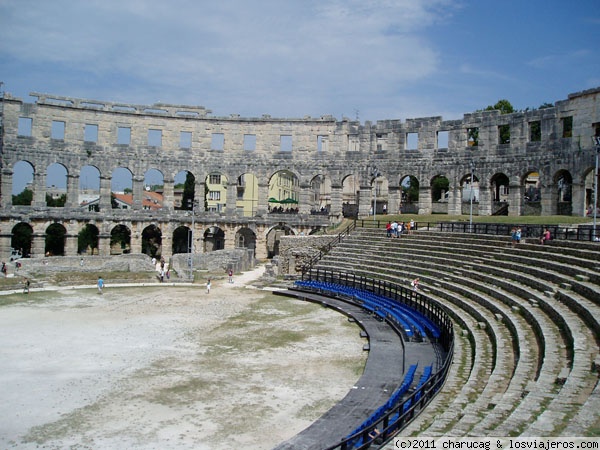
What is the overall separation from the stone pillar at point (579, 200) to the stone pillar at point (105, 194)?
124 ft

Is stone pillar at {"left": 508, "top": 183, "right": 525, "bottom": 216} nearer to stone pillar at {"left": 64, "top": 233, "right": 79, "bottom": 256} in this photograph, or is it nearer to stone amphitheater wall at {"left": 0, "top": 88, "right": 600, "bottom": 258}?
stone amphitheater wall at {"left": 0, "top": 88, "right": 600, "bottom": 258}

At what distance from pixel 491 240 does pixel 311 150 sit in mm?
26438

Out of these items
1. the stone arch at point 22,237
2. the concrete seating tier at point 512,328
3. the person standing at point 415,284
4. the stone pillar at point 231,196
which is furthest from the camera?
the stone arch at point 22,237

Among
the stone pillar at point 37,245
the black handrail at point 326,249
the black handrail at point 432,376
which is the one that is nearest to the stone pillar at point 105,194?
the stone pillar at point 37,245

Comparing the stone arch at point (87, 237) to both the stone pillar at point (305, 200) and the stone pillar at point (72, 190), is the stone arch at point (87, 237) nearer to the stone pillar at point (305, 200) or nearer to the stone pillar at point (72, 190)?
the stone pillar at point (72, 190)

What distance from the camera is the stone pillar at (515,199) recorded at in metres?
42.5

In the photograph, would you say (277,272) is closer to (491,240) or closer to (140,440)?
(491,240)

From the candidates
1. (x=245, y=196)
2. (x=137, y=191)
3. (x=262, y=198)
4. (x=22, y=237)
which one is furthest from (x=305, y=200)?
(x=22, y=237)

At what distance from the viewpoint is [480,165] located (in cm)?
4466

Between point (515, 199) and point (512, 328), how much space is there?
94.8 ft

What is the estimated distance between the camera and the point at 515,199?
140 feet

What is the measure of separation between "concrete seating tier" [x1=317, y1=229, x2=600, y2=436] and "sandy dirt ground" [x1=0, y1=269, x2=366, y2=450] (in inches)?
150

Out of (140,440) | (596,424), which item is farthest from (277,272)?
(596,424)

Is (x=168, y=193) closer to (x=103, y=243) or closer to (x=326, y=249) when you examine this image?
(x=103, y=243)
